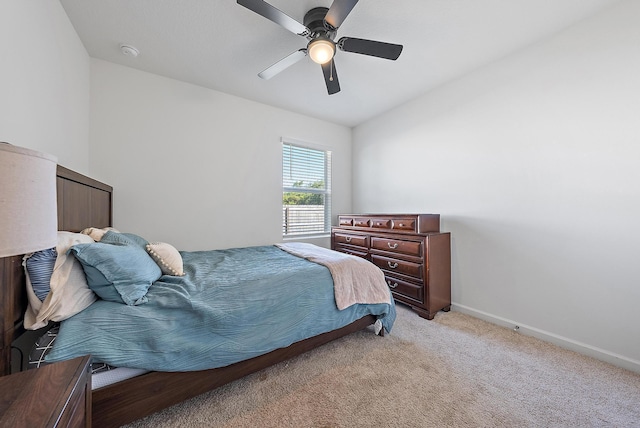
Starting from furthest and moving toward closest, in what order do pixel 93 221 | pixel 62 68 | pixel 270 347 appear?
pixel 93 221
pixel 62 68
pixel 270 347

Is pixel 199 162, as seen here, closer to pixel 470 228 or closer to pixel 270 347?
pixel 270 347

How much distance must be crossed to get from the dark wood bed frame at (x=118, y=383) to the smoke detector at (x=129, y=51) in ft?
4.17

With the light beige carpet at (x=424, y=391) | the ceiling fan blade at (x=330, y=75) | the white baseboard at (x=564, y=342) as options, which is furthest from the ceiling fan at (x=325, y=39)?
the white baseboard at (x=564, y=342)

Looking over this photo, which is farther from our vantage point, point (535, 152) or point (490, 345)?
point (535, 152)

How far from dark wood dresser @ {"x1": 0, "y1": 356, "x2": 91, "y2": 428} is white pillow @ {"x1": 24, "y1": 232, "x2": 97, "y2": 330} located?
43 cm

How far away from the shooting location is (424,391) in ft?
4.69

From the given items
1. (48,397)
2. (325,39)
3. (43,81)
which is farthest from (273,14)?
(48,397)

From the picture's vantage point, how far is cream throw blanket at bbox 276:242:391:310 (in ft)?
5.81

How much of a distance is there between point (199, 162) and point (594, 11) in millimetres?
3740

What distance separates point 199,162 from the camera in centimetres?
Answer: 277

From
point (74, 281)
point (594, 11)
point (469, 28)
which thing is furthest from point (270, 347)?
point (594, 11)

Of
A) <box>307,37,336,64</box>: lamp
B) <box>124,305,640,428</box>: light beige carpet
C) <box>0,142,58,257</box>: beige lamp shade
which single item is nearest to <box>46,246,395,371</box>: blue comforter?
<box>124,305,640,428</box>: light beige carpet

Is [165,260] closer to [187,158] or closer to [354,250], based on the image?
[187,158]

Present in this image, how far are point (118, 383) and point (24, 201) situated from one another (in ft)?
3.14
